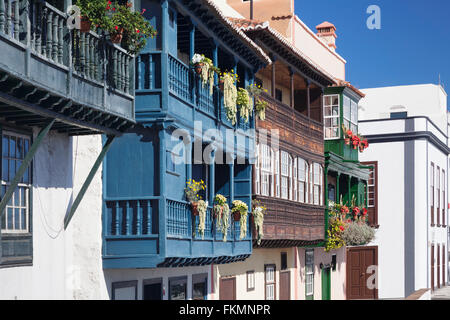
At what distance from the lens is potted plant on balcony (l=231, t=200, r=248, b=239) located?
20000mm

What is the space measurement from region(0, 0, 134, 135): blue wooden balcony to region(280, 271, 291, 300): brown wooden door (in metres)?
13.4

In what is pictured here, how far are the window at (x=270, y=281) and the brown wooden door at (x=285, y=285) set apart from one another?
0.78 metres

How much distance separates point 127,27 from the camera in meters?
14.2

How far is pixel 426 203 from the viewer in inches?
1580

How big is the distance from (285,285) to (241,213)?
25.5 feet

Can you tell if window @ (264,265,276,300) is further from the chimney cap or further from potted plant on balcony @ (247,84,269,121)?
the chimney cap

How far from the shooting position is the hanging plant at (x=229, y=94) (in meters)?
19.1

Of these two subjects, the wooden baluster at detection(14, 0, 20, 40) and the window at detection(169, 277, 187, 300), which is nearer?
the wooden baluster at detection(14, 0, 20, 40)

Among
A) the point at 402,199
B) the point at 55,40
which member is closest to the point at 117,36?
the point at 55,40

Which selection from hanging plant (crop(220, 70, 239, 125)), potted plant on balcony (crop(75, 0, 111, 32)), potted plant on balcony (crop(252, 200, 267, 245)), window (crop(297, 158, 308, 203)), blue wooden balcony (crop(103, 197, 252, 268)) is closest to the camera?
potted plant on balcony (crop(75, 0, 111, 32))

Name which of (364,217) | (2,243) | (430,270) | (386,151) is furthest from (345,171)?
(2,243)

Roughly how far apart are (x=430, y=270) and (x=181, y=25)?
27.3 meters

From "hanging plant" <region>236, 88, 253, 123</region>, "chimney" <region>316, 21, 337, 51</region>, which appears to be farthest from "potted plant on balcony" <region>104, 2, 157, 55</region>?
"chimney" <region>316, 21, 337, 51</region>

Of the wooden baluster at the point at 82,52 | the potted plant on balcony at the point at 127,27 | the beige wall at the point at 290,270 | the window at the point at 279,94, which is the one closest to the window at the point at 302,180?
the beige wall at the point at 290,270
